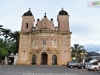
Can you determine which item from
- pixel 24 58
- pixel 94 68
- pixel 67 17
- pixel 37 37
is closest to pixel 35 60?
pixel 24 58

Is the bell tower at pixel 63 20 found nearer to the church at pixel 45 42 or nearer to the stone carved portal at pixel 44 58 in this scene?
the church at pixel 45 42

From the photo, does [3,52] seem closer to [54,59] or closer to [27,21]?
[27,21]

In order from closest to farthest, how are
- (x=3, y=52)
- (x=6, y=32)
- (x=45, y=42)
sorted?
(x=45, y=42) → (x=3, y=52) → (x=6, y=32)

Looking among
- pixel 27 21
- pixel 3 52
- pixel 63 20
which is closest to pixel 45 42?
pixel 63 20

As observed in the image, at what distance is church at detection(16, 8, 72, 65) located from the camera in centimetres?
3962

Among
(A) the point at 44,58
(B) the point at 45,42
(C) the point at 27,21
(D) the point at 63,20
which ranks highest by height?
(D) the point at 63,20

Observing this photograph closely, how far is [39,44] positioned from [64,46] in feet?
22.1

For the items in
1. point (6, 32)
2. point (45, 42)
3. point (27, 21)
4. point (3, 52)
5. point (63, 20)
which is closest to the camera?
point (45, 42)

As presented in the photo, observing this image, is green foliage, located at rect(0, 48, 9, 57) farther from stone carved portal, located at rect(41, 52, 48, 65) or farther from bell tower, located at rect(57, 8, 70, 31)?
bell tower, located at rect(57, 8, 70, 31)

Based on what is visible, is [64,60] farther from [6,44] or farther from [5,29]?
[5,29]

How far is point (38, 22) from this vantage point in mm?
43062

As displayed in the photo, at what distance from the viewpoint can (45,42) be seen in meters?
39.8

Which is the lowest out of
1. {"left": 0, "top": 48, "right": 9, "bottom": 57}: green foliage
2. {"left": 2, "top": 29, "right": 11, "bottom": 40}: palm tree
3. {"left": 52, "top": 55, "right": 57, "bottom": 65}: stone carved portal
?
{"left": 52, "top": 55, "right": 57, "bottom": 65}: stone carved portal

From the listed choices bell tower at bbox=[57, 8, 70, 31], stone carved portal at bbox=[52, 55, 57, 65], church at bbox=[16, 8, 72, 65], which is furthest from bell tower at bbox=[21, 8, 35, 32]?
stone carved portal at bbox=[52, 55, 57, 65]
